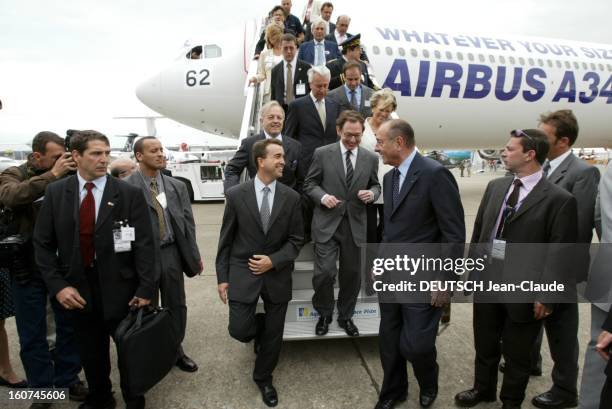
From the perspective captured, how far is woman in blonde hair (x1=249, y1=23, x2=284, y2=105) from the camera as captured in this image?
5.32 m

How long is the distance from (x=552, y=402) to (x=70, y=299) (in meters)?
3.26

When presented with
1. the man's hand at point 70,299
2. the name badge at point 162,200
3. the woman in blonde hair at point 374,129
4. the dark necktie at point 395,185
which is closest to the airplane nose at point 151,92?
the woman in blonde hair at point 374,129

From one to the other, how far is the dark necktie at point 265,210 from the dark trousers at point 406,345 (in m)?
0.99

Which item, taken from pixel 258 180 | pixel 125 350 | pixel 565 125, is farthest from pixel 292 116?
pixel 125 350

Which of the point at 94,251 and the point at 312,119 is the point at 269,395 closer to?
the point at 94,251

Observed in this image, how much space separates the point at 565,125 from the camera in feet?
8.86

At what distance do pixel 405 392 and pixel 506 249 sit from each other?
1.21 metres

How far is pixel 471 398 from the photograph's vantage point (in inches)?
102

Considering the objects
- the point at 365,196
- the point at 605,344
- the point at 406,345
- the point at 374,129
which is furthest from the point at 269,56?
the point at 605,344

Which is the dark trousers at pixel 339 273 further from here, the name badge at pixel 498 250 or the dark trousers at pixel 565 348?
the dark trousers at pixel 565 348

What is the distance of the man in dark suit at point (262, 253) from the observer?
2.61 metres

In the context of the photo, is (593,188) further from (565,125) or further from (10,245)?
(10,245)

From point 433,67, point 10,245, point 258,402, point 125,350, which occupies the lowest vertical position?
point 258,402

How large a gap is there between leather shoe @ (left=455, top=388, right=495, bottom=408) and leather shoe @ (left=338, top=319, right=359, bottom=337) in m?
0.87
